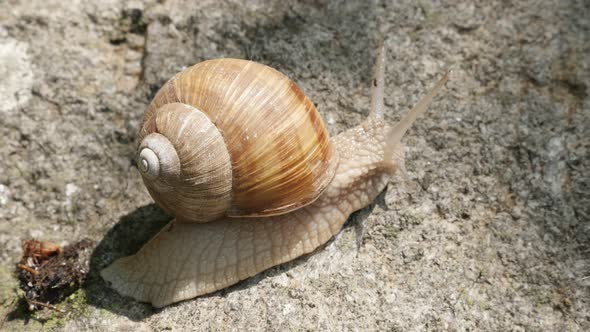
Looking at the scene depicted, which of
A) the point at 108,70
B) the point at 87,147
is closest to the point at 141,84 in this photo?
the point at 108,70

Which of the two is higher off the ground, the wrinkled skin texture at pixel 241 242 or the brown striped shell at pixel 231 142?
the brown striped shell at pixel 231 142

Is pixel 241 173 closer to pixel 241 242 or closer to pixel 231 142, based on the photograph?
pixel 231 142

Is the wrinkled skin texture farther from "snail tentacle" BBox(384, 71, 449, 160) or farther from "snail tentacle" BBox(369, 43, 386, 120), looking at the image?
"snail tentacle" BBox(369, 43, 386, 120)

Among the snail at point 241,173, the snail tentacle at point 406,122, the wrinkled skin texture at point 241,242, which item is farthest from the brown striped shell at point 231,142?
the snail tentacle at point 406,122

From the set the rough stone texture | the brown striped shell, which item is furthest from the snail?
the rough stone texture

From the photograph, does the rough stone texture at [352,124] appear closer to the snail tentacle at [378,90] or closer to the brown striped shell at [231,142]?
the snail tentacle at [378,90]

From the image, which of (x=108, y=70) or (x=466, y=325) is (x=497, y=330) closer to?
(x=466, y=325)

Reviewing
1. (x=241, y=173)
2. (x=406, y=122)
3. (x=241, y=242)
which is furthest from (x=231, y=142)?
(x=406, y=122)
